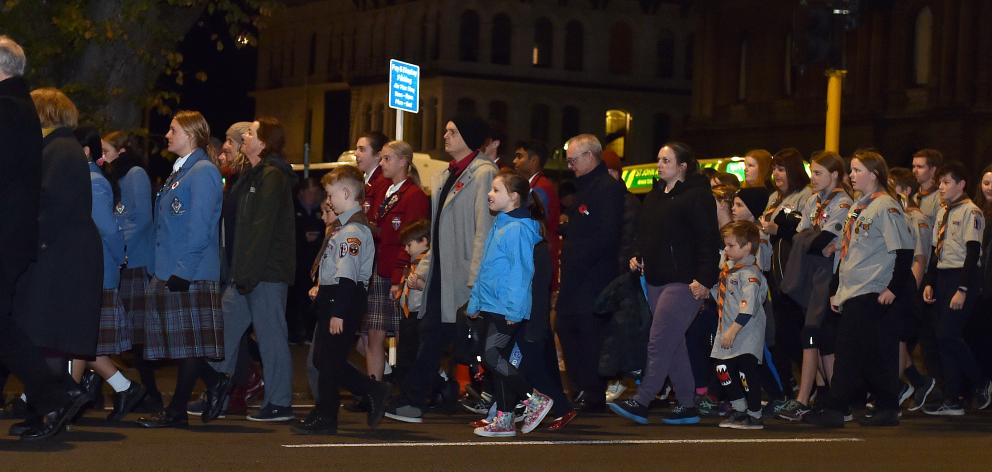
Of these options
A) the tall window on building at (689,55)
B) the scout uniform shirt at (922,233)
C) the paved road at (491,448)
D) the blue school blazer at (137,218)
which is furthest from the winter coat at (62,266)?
the tall window on building at (689,55)

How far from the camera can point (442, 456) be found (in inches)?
385

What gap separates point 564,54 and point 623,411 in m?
73.1

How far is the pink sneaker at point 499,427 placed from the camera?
10852 millimetres

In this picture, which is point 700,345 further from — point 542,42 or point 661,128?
point 661,128

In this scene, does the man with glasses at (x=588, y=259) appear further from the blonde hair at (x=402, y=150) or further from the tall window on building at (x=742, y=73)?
the tall window on building at (x=742, y=73)

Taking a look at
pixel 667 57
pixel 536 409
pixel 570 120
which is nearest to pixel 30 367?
pixel 536 409

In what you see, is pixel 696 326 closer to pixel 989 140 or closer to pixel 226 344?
pixel 226 344

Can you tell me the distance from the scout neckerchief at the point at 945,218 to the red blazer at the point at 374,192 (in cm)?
434

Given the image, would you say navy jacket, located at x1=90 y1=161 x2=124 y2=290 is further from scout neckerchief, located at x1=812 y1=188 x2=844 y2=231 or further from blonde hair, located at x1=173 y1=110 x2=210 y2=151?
scout neckerchief, located at x1=812 y1=188 x2=844 y2=231

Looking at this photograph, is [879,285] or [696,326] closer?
[879,285]

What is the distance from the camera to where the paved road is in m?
9.35

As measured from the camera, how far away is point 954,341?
1349 centimetres

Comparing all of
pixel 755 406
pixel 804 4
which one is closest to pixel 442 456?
pixel 755 406

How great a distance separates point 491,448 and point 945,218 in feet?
16.7
